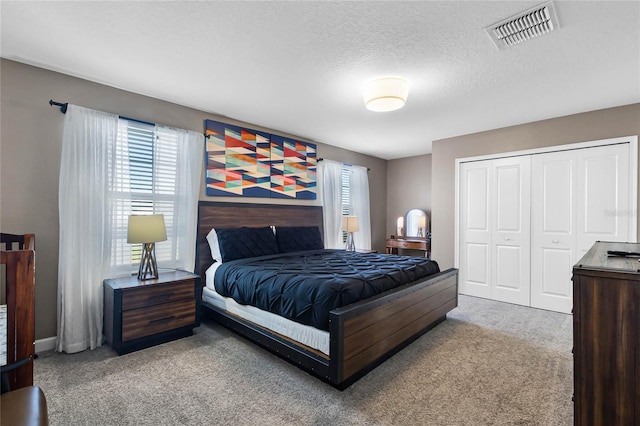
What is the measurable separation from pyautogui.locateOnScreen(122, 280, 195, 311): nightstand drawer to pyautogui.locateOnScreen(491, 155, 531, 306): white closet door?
13.5 ft

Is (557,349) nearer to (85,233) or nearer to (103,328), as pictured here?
(103,328)

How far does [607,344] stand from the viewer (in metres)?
1.25

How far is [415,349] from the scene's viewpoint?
Result: 9.02ft

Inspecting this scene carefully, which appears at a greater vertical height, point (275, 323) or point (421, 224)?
point (421, 224)

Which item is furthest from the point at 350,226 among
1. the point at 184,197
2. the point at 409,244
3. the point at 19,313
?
the point at 19,313

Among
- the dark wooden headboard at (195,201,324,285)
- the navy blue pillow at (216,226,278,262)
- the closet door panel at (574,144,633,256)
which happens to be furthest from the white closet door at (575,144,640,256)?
the navy blue pillow at (216,226,278,262)

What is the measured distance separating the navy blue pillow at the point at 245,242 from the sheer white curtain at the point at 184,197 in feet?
1.14

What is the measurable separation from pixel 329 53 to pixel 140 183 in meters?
2.31

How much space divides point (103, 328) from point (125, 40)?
2500mm

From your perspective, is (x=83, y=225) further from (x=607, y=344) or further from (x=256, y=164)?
(x=607, y=344)

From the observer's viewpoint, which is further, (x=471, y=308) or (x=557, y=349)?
(x=471, y=308)

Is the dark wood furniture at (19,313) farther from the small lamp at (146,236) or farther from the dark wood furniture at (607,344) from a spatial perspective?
the dark wood furniture at (607,344)

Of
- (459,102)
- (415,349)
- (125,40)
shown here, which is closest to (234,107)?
(125,40)

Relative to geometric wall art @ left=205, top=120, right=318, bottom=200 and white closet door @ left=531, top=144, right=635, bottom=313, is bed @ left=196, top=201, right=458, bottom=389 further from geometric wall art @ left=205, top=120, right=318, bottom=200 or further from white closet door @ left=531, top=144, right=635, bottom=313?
white closet door @ left=531, top=144, right=635, bottom=313
